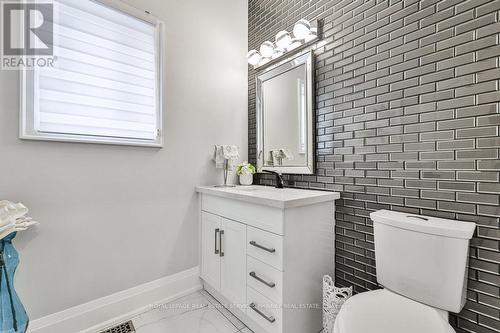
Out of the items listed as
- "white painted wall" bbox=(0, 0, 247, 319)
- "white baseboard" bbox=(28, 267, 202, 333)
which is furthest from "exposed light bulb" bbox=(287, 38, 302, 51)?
"white baseboard" bbox=(28, 267, 202, 333)

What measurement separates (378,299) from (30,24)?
7.72 ft

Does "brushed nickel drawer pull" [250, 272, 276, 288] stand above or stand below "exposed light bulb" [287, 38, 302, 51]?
below

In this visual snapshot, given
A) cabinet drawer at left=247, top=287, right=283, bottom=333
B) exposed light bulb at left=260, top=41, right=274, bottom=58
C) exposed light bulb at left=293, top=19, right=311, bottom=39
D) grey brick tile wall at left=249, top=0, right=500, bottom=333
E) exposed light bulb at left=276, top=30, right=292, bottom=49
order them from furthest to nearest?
exposed light bulb at left=260, top=41, right=274, bottom=58, exposed light bulb at left=276, top=30, right=292, bottom=49, exposed light bulb at left=293, top=19, right=311, bottom=39, cabinet drawer at left=247, top=287, right=283, bottom=333, grey brick tile wall at left=249, top=0, right=500, bottom=333

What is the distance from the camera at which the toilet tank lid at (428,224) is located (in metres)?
0.96

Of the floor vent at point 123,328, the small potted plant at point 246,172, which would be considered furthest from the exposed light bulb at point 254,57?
the floor vent at point 123,328

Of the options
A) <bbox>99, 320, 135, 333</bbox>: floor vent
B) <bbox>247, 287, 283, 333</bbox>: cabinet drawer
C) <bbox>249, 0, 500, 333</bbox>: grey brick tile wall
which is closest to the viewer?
<bbox>249, 0, 500, 333</bbox>: grey brick tile wall

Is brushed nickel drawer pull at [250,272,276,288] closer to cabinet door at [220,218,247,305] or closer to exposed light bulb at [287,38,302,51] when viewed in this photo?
cabinet door at [220,218,247,305]

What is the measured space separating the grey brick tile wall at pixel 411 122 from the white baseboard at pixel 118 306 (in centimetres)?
122

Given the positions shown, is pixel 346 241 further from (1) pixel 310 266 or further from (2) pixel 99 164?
(2) pixel 99 164

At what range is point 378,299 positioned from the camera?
1.05 meters

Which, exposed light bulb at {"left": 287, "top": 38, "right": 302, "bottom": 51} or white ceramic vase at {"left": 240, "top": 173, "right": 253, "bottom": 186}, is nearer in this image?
exposed light bulb at {"left": 287, "top": 38, "right": 302, "bottom": 51}

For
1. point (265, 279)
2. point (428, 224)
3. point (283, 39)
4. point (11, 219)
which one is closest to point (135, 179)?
point (11, 219)

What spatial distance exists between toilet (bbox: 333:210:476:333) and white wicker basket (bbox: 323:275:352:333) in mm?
234

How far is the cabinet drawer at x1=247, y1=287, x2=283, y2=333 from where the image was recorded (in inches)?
49.4
